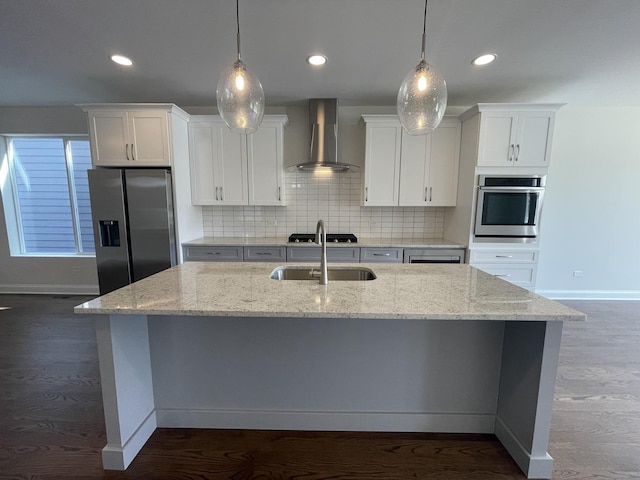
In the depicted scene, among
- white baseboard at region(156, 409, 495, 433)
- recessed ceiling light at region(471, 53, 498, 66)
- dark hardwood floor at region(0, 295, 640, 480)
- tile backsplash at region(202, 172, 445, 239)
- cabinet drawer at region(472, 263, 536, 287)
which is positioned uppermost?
recessed ceiling light at region(471, 53, 498, 66)

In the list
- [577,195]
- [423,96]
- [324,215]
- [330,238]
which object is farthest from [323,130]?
[577,195]

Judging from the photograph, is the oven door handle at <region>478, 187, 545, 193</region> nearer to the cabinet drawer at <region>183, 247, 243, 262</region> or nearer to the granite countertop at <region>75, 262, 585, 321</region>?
the granite countertop at <region>75, 262, 585, 321</region>

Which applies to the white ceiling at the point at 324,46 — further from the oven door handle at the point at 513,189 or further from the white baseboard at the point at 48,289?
the white baseboard at the point at 48,289

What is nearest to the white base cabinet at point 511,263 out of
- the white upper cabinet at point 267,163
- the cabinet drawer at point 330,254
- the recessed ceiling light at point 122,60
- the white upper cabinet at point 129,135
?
the cabinet drawer at point 330,254

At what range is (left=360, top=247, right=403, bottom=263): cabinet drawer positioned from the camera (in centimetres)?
313

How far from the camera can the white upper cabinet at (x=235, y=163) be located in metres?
3.29

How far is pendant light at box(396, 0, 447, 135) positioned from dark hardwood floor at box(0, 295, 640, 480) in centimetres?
176

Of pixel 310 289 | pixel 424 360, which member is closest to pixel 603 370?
pixel 424 360

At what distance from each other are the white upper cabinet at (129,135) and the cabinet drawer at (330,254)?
Answer: 5.54 feet

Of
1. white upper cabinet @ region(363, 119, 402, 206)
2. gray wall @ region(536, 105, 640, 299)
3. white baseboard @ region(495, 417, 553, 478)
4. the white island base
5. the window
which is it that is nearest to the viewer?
white baseboard @ region(495, 417, 553, 478)

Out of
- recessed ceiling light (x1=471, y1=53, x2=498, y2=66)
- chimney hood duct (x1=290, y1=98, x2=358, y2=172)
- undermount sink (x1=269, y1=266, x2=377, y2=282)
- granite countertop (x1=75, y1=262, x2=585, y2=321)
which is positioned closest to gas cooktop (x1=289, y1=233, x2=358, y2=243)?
chimney hood duct (x1=290, y1=98, x2=358, y2=172)

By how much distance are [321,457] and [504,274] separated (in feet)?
8.86

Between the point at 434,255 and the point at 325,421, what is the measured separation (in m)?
2.18

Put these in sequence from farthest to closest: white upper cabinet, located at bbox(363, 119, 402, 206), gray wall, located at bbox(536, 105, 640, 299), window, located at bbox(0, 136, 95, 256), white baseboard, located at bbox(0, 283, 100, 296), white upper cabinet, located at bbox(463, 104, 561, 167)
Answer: white baseboard, located at bbox(0, 283, 100, 296)
window, located at bbox(0, 136, 95, 256)
gray wall, located at bbox(536, 105, 640, 299)
white upper cabinet, located at bbox(363, 119, 402, 206)
white upper cabinet, located at bbox(463, 104, 561, 167)
